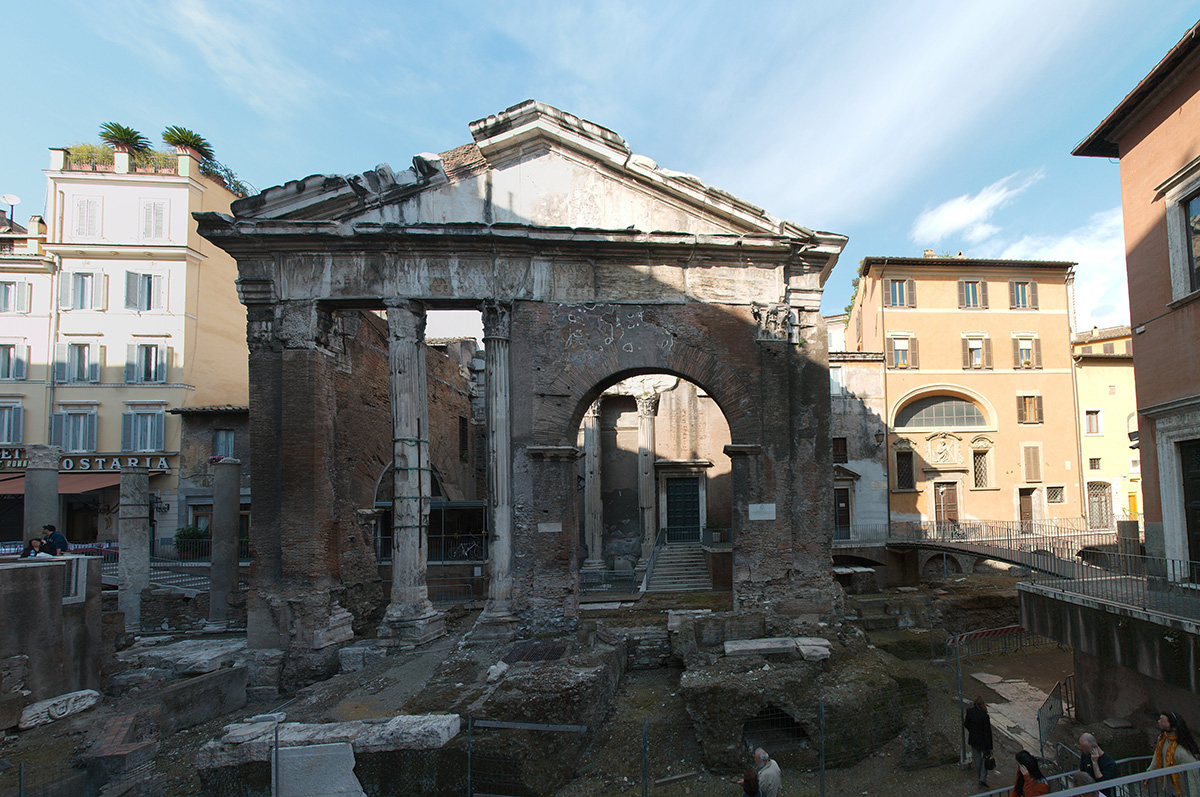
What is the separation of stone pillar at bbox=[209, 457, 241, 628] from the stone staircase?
9.73m

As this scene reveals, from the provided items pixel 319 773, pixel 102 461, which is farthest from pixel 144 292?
pixel 319 773

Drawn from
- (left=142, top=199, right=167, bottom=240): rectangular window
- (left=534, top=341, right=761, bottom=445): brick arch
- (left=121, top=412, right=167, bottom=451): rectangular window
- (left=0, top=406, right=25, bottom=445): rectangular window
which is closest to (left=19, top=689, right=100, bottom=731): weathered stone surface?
(left=534, top=341, right=761, bottom=445): brick arch

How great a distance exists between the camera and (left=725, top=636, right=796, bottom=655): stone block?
9.35 metres

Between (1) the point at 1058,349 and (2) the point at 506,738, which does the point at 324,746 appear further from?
(1) the point at 1058,349

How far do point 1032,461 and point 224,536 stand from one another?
1080 inches

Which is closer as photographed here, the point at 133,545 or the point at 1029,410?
the point at 133,545

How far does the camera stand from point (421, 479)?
1103 centimetres

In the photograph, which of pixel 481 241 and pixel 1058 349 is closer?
pixel 481 241

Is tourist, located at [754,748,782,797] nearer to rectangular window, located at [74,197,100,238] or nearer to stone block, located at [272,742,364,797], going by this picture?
stone block, located at [272,742,364,797]

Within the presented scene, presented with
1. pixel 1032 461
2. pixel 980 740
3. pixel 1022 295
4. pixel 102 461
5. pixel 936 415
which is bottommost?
pixel 980 740

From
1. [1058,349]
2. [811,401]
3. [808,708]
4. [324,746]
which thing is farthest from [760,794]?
[1058,349]

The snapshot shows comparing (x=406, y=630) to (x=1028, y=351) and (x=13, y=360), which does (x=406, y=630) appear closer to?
(x=13, y=360)

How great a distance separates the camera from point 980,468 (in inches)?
1014

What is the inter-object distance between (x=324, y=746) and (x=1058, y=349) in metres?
29.1
